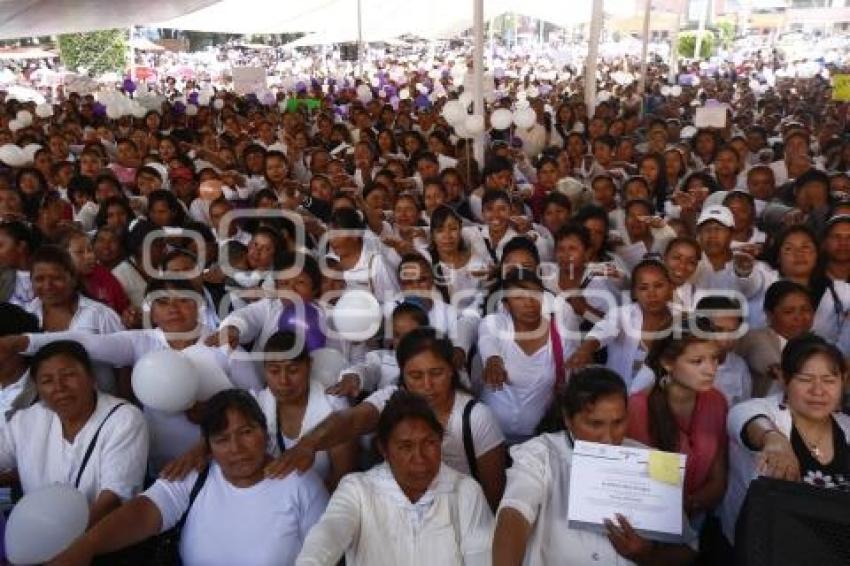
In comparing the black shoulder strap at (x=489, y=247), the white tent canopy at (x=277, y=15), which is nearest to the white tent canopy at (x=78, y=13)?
the white tent canopy at (x=277, y=15)

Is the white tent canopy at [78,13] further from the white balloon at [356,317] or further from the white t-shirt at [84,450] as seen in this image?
the white t-shirt at [84,450]

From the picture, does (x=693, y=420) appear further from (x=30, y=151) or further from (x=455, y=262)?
(x=30, y=151)

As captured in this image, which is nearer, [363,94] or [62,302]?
[62,302]

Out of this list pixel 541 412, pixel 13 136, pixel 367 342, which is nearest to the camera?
pixel 541 412

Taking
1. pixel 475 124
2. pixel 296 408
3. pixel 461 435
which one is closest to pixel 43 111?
pixel 475 124

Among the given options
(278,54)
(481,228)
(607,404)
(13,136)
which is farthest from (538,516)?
(278,54)

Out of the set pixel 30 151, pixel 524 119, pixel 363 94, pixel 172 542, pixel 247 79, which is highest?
pixel 247 79

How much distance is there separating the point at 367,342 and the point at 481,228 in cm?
155

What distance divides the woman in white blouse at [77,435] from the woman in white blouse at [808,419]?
1901 millimetres

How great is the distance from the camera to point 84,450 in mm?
2371

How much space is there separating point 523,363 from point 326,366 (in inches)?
30.1

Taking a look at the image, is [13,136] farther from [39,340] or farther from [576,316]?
[576,316]

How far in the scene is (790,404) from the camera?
2238mm

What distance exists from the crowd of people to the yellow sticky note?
→ 86 millimetres
